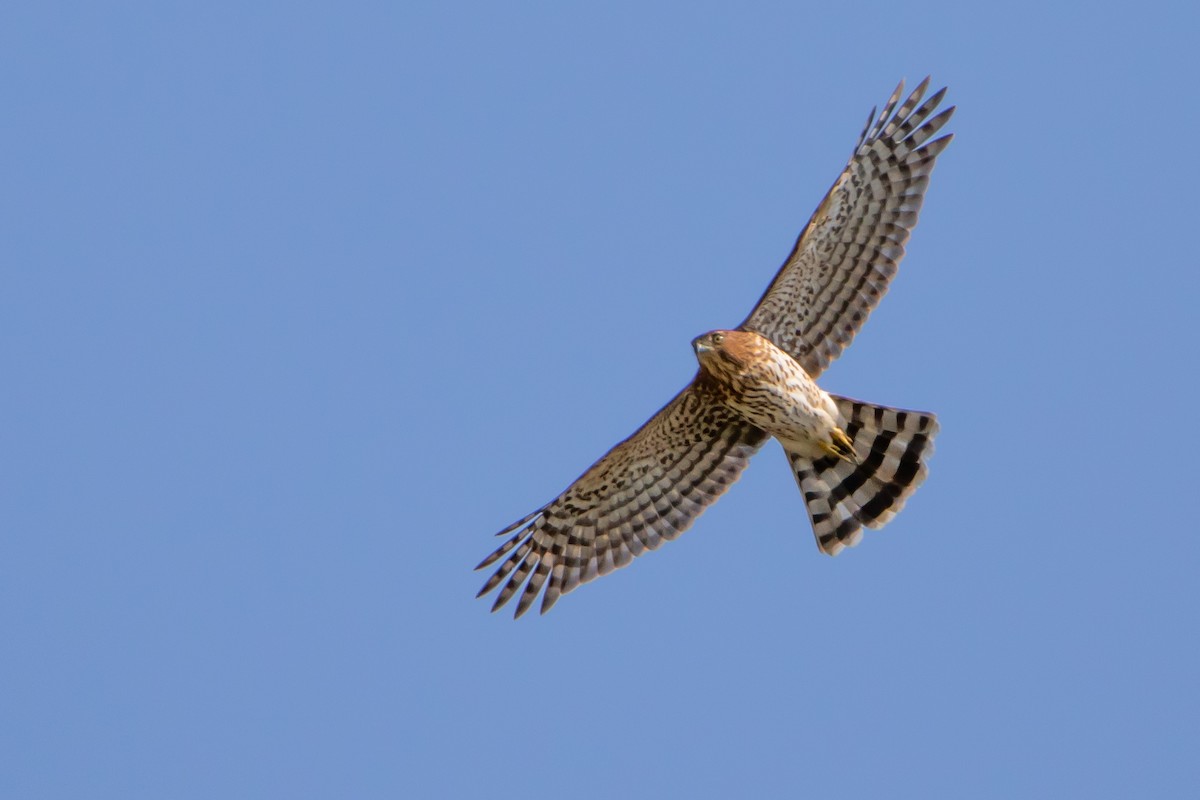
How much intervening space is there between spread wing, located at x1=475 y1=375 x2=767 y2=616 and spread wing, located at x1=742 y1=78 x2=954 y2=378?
0.89 meters

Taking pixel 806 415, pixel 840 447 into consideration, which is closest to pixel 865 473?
pixel 840 447

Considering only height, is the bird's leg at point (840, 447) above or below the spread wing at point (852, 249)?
below

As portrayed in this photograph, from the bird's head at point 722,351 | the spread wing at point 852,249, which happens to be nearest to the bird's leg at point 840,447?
the spread wing at point 852,249

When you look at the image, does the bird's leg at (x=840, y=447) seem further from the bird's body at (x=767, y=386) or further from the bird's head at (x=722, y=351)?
the bird's head at (x=722, y=351)

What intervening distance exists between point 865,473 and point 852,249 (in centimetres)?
169

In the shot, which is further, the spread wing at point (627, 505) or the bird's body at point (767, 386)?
the spread wing at point (627, 505)

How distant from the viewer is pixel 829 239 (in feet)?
45.5

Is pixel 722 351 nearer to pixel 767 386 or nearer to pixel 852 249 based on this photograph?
pixel 767 386

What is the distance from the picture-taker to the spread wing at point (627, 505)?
47.0ft

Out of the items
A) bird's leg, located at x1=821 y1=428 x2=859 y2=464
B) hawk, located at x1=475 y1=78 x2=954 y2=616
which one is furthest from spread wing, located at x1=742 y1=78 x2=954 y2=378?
bird's leg, located at x1=821 y1=428 x2=859 y2=464

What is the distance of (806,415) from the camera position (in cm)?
1359

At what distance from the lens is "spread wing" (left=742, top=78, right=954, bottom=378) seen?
545 inches

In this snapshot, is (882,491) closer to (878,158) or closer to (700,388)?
(700,388)

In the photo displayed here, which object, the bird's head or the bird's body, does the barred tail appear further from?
the bird's head
